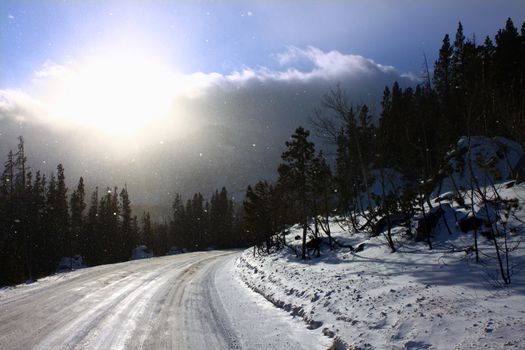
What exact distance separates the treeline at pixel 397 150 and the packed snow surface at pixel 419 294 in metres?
1.54

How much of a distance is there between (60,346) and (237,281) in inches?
449

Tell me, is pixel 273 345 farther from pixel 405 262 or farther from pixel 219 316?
pixel 405 262

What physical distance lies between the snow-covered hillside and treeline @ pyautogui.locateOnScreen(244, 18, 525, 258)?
1258mm

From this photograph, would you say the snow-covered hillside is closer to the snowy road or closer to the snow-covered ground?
the snow-covered ground

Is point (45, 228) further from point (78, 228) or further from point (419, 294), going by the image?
point (419, 294)

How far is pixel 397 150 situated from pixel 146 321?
148 feet

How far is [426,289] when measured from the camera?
8484mm

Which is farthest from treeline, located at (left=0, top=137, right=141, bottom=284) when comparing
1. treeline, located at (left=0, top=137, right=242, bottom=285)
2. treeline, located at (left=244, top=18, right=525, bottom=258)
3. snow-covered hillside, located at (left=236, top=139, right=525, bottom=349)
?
snow-covered hillside, located at (left=236, top=139, right=525, bottom=349)

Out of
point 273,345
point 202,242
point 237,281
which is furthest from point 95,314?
point 202,242

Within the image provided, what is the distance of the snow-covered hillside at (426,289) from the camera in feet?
20.2

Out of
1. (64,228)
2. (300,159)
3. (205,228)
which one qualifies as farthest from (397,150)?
(205,228)

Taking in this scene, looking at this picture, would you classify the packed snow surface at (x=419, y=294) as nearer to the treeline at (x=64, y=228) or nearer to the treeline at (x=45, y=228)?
the treeline at (x=64, y=228)

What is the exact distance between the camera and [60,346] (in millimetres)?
7215

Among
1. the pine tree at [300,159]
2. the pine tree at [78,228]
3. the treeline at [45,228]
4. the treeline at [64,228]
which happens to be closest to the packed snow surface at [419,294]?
the pine tree at [300,159]
